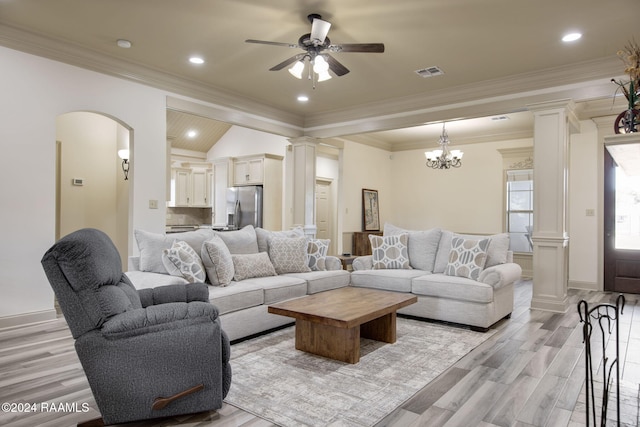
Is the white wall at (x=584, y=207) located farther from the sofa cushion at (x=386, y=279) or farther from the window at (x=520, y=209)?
the sofa cushion at (x=386, y=279)

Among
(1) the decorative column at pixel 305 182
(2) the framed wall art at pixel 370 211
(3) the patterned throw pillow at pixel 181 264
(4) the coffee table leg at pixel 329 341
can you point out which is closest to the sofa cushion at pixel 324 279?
(4) the coffee table leg at pixel 329 341

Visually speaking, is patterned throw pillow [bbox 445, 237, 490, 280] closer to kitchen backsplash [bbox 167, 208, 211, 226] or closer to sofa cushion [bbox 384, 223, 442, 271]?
sofa cushion [bbox 384, 223, 442, 271]

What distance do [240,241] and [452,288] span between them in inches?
89.6

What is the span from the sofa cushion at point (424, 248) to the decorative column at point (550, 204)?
1246 millimetres

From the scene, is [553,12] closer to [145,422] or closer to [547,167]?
[547,167]

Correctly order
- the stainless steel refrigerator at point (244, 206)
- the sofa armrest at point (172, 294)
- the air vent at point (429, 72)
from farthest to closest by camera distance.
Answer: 1. the stainless steel refrigerator at point (244, 206)
2. the air vent at point (429, 72)
3. the sofa armrest at point (172, 294)

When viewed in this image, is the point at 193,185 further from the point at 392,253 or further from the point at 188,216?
the point at 392,253

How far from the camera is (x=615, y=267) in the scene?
6.21 m

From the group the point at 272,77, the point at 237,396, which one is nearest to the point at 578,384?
the point at 237,396

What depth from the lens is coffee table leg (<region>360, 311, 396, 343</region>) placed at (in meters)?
3.53

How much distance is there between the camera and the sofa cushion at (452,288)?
3.92 metres

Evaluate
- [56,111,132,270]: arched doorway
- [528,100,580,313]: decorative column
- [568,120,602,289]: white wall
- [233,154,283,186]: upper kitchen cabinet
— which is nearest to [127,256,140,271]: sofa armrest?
[56,111,132,270]: arched doorway

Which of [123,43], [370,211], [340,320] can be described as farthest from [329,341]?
[370,211]

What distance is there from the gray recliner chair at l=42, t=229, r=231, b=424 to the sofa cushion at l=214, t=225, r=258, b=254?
77.8 inches
